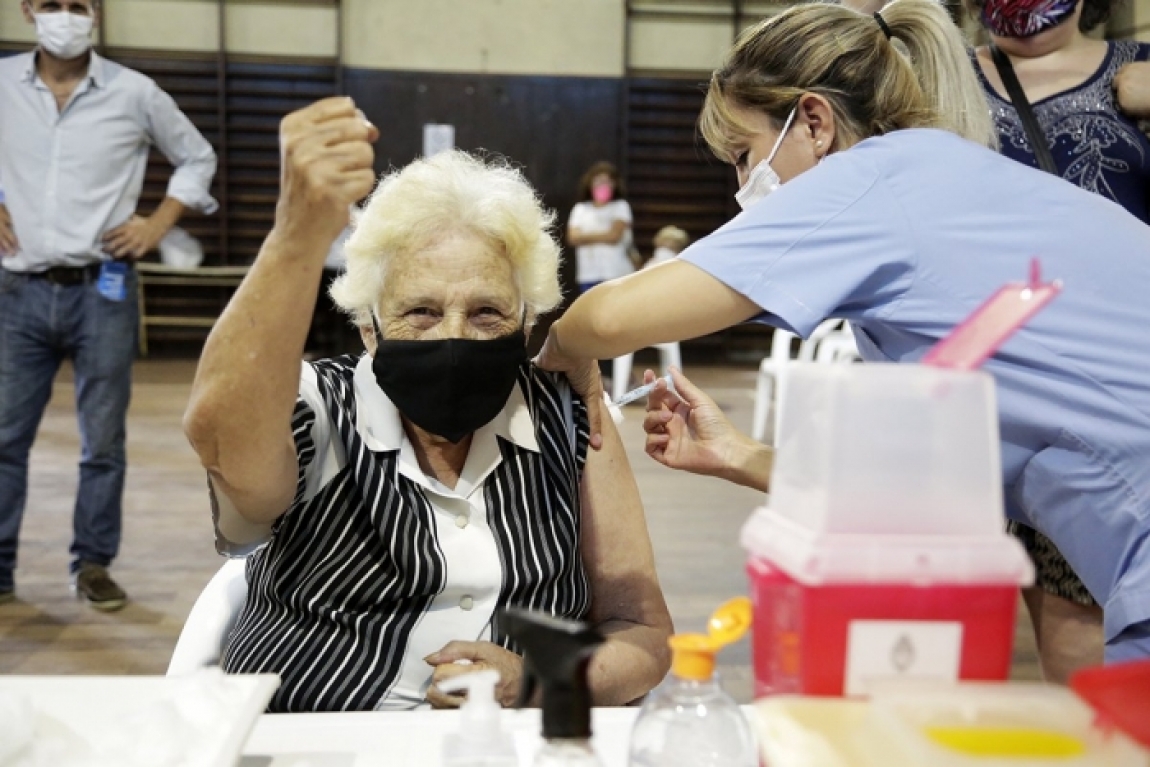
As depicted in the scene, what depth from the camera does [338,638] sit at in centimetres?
146

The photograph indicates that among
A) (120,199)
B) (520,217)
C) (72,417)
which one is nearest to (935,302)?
(520,217)

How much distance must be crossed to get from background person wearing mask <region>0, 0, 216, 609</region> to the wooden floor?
19 cm

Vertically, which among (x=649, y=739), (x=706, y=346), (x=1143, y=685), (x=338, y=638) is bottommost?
(x=706, y=346)

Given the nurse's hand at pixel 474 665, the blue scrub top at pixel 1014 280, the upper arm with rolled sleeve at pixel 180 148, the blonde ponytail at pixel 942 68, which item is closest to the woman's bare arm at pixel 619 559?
the nurse's hand at pixel 474 665

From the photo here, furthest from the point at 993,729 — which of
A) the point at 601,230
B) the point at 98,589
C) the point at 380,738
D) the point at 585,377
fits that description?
the point at 601,230

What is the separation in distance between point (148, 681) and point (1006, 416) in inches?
36.3

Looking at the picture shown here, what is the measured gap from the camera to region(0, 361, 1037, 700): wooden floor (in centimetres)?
337

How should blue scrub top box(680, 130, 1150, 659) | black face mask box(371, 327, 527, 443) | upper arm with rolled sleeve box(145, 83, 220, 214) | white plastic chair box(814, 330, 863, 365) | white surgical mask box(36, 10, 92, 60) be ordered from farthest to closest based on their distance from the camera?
1. white plastic chair box(814, 330, 863, 365)
2. upper arm with rolled sleeve box(145, 83, 220, 214)
3. white surgical mask box(36, 10, 92, 60)
4. black face mask box(371, 327, 527, 443)
5. blue scrub top box(680, 130, 1150, 659)

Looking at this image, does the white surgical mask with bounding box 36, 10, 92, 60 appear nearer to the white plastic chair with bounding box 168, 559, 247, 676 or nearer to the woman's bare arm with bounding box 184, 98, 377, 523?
the white plastic chair with bounding box 168, 559, 247, 676

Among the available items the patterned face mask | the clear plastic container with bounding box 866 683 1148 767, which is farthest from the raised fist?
the patterned face mask

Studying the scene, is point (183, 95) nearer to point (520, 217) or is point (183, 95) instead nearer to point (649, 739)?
point (520, 217)

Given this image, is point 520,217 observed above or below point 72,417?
above

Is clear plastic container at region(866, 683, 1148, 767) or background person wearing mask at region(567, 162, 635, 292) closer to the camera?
clear plastic container at region(866, 683, 1148, 767)

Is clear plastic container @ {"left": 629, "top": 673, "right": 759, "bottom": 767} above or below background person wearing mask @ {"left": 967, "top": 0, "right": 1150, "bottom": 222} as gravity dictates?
below
